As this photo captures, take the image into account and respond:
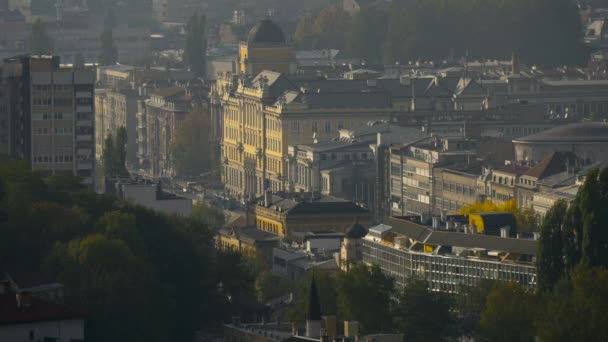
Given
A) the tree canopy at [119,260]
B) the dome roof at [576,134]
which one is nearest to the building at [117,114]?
the dome roof at [576,134]

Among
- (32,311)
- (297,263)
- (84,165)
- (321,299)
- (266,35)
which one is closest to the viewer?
(32,311)

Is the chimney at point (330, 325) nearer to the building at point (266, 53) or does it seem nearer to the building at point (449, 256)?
the building at point (449, 256)

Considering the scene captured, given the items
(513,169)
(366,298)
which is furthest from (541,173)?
(366,298)

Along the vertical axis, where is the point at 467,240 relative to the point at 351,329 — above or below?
above

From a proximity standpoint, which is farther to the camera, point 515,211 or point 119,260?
point 515,211

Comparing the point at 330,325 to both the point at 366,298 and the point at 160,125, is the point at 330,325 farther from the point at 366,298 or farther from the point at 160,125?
the point at 160,125

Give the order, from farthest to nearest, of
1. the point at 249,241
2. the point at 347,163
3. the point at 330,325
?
1. the point at 347,163
2. the point at 249,241
3. the point at 330,325

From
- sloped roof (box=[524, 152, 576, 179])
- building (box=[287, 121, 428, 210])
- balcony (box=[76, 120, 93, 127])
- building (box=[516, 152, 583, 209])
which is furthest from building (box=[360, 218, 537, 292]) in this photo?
building (box=[287, 121, 428, 210])

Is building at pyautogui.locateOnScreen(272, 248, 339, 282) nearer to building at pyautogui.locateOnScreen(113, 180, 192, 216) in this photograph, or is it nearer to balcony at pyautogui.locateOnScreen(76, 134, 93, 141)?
building at pyautogui.locateOnScreen(113, 180, 192, 216)
